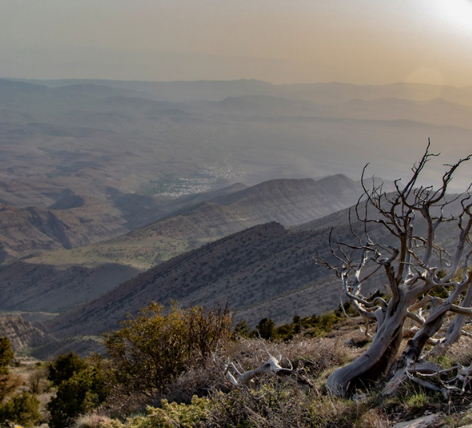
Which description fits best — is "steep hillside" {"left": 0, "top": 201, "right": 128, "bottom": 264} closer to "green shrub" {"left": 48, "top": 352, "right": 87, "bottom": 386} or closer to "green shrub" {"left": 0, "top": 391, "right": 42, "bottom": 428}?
"green shrub" {"left": 48, "top": 352, "right": 87, "bottom": 386}

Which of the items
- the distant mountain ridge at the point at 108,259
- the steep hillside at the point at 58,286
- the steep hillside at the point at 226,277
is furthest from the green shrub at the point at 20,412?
the distant mountain ridge at the point at 108,259

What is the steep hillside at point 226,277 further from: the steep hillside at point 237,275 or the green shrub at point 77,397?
the green shrub at point 77,397

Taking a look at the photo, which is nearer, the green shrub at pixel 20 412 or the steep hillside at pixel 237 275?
the green shrub at pixel 20 412

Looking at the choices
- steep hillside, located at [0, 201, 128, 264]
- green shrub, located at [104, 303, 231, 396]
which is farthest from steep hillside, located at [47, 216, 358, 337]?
steep hillside, located at [0, 201, 128, 264]

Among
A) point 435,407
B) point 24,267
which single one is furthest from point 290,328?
point 24,267

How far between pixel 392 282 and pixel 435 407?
2432 millimetres

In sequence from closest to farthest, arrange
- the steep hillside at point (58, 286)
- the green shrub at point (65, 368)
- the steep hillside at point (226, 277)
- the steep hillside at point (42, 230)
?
the green shrub at point (65, 368) → the steep hillside at point (226, 277) → the steep hillside at point (58, 286) → the steep hillside at point (42, 230)

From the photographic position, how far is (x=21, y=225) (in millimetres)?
169375

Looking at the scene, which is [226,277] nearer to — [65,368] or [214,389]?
[65,368]

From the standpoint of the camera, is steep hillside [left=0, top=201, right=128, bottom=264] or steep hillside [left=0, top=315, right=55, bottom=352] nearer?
steep hillside [left=0, top=315, right=55, bottom=352]

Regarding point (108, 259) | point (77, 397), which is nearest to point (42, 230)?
point (108, 259)

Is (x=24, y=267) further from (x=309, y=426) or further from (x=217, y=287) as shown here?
(x=309, y=426)

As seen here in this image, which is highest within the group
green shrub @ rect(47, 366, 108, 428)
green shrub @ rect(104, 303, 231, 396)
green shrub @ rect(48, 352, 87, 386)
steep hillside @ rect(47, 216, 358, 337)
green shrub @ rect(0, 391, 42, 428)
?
green shrub @ rect(104, 303, 231, 396)

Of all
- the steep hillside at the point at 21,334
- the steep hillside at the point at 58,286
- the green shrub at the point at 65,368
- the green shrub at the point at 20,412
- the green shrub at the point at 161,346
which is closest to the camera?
the green shrub at the point at 161,346
